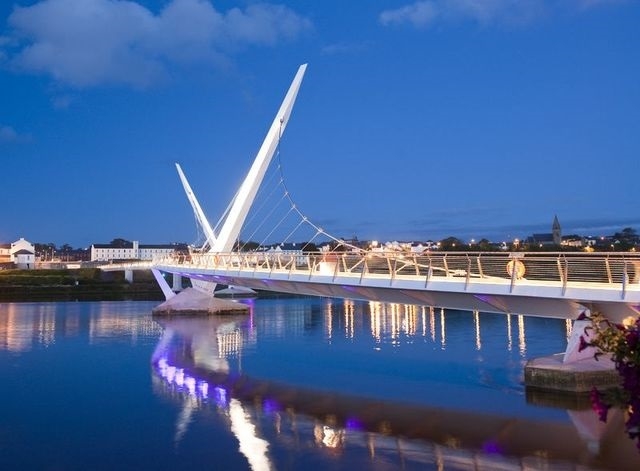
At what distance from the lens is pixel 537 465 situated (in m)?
12.2

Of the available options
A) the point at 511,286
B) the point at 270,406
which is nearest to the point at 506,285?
the point at 511,286

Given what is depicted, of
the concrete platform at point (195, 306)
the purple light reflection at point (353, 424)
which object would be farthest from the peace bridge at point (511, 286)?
the concrete platform at point (195, 306)

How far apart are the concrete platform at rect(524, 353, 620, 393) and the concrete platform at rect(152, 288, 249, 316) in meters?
33.2

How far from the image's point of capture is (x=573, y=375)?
57.2 feet

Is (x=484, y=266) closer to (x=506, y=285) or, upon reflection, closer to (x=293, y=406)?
(x=506, y=285)

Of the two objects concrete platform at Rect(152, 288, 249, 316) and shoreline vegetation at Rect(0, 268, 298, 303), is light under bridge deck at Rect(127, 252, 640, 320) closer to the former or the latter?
concrete platform at Rect(152, 288, 249, 316)

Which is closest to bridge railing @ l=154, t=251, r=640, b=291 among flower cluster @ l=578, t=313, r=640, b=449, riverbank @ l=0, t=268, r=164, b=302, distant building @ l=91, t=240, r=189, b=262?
flower cluster @ l=578, t=313, r=640, b=449

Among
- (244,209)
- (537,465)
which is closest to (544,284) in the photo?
(537,465)

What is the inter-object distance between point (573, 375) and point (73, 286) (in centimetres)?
7765

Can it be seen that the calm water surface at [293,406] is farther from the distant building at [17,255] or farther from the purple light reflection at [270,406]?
the distant building at [17,255]

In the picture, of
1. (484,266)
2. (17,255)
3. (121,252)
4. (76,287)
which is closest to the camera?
(484,266)

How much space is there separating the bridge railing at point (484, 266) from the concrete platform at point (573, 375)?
7.38 ft

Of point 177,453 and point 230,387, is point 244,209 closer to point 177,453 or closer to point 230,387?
point 230,387

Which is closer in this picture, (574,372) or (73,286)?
(574,372)
